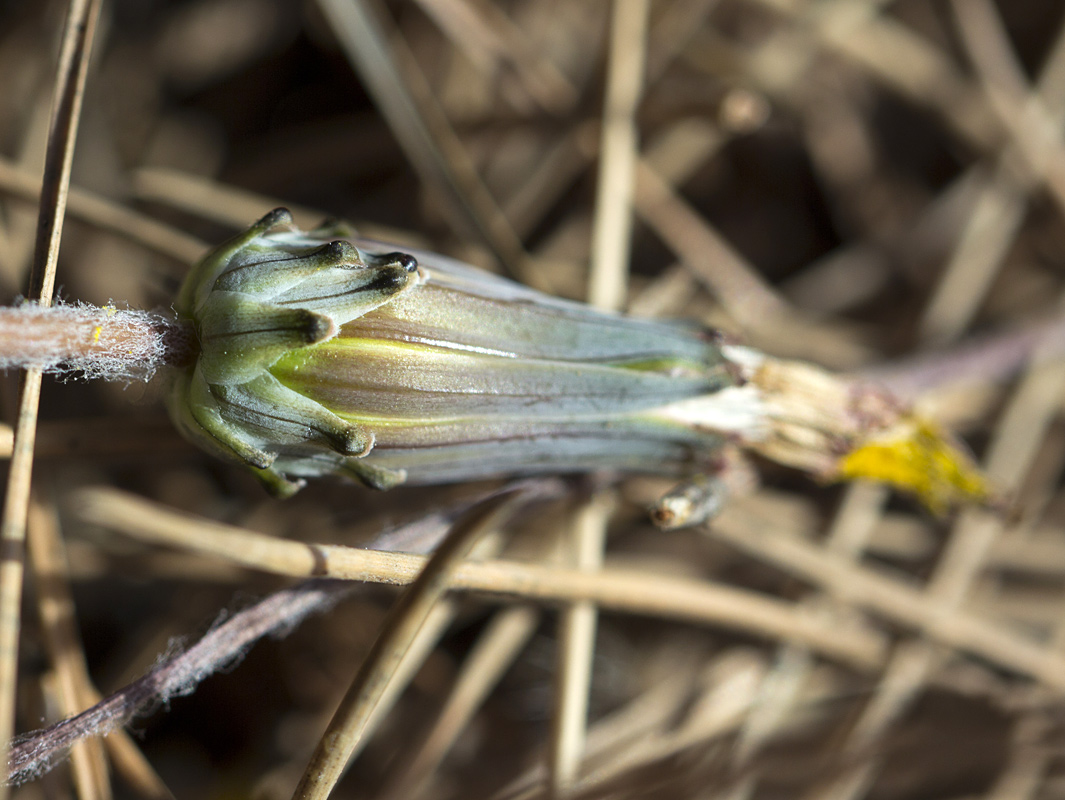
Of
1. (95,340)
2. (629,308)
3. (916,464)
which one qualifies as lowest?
(95,340)

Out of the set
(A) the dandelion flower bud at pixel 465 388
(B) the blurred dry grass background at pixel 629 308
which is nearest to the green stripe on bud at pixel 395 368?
Result: (A) the dandelion flower bud at pixel 465 388

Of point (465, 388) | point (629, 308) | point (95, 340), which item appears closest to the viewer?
point (95, 340)

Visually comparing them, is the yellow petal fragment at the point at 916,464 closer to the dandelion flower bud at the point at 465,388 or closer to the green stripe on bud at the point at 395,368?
the dandelion flower bud at the point at 465,388

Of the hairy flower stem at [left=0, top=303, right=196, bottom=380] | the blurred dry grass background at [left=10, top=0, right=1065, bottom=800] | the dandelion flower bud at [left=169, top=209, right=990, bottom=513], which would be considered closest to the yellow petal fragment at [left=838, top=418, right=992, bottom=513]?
the dandelion flower bud at [left=169, top=209, right=990, bottom=513]

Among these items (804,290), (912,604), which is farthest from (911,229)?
(912,604)

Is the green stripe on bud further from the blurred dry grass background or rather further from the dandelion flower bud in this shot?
the blurred dry grass background

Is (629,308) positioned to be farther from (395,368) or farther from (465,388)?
(395,368)

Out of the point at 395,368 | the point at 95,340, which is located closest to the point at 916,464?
the point at 395,368
